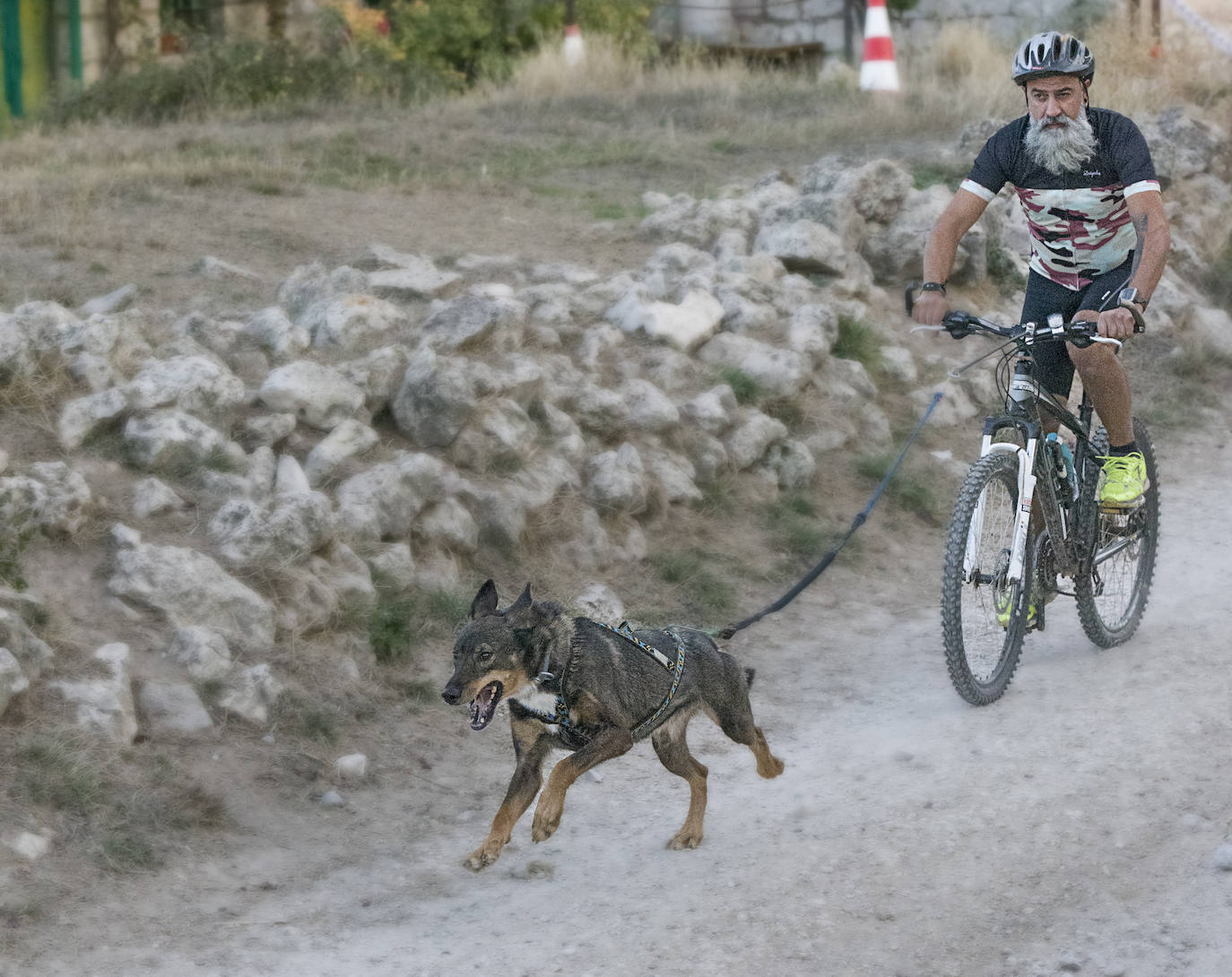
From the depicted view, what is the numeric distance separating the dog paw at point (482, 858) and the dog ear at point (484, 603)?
701 mm

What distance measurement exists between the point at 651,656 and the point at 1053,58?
2573 millimetres

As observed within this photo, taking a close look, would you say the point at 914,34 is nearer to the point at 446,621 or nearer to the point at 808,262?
the point at 808,262

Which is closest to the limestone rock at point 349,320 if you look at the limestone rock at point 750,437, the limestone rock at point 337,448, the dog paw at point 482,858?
the limestone rock at point 337,448

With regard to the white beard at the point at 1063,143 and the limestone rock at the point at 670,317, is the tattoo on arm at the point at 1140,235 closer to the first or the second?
the white beard at the point at 1063,143

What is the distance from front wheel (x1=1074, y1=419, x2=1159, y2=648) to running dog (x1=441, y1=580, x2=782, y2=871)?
2.01m

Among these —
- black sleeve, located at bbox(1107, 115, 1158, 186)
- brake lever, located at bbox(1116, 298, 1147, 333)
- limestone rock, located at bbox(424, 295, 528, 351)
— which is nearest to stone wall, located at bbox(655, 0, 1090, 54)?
limestone rock, located at bbox(424, 295, 528, 351)

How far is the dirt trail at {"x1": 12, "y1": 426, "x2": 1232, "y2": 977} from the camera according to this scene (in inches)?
159

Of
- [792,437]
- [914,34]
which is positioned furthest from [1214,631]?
[914,34]

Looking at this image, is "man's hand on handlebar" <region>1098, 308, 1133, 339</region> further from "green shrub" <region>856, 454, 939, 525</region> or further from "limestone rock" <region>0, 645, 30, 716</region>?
"limestone rock" <region>0, 645, 30, 716</region>

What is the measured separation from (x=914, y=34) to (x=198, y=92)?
8508 mm

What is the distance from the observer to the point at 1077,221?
18.2ft

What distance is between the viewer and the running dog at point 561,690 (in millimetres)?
4164

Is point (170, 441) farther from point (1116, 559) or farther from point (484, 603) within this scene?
point (1116, 559)

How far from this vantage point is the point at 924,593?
23.6ft
